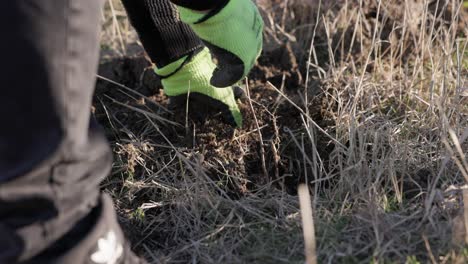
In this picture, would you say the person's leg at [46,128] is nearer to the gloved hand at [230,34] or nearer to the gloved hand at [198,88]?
the gloved hand at [230,34]

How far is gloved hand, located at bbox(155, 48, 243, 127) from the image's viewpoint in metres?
1.74

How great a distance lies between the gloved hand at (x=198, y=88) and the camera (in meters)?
1.74

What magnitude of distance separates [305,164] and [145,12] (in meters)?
0.56

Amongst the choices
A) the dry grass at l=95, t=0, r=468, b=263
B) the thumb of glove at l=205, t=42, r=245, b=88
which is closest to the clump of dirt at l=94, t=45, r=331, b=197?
the dry grass at l=95, t=0, r=468, b=263

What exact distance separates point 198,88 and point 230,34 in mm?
363

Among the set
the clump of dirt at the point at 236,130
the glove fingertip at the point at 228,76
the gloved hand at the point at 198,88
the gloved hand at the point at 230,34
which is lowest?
the clump of dirt at the point at 236,130

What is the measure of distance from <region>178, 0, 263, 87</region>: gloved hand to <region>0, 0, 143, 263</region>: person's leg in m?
0.41

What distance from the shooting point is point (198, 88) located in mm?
1764

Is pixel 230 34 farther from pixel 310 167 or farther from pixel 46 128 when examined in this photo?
pixel 46 128

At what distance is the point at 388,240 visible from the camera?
1.25 m

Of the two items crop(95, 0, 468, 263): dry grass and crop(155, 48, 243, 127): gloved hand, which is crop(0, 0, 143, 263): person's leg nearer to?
crop(95, 0, 468, 263): dry grass

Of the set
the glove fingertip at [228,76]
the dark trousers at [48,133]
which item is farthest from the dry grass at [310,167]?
the dark trousers at [48,133]

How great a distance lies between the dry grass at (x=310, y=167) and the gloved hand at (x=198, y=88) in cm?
4

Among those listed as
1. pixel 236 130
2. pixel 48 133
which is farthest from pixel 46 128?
pixel 236 130
